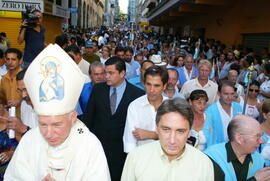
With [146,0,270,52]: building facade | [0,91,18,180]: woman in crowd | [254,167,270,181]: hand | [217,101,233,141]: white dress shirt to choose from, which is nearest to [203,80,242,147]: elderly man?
[217,101,233,141]: white dress shirt

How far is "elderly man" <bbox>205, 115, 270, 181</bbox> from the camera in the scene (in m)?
2.87

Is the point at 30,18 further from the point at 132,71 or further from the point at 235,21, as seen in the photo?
the point at 235,21

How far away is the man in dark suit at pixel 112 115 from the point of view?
13.0 ft

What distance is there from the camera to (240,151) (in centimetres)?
295

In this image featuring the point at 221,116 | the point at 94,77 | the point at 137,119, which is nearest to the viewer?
the point at 137,119

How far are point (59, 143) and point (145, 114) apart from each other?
1333 millimetres

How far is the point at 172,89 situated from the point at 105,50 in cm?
449

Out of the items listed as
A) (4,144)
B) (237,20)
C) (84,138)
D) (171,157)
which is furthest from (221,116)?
(237,20)

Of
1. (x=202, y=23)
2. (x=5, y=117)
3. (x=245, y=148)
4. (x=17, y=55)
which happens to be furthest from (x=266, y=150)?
(x=202, y=23)

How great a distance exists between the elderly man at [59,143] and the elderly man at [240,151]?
3.66 ft

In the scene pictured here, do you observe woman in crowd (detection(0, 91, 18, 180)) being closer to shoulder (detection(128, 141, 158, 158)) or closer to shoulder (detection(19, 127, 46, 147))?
shoulder (detection(19, 127, 46, 147))

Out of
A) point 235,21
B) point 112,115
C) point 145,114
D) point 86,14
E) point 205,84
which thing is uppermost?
point 86,14

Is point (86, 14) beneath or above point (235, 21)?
above

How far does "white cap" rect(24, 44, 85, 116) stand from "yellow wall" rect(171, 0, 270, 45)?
467 inches
